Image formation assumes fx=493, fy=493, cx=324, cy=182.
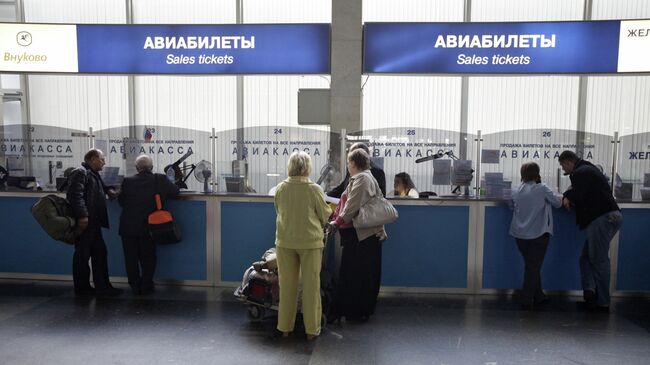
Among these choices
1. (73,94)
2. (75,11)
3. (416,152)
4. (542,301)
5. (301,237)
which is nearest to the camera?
(301,237)

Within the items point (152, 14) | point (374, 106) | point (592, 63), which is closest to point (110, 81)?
point (152, 14)

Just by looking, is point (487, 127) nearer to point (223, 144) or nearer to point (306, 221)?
point (223, 144)

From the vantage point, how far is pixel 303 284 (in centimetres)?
398

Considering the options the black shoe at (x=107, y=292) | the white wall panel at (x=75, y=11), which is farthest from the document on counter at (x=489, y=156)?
the white wall panel at (x=75, y=11)

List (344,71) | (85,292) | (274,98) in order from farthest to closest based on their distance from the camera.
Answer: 1. (274,98)
2. (344,71)
3. (85,292)

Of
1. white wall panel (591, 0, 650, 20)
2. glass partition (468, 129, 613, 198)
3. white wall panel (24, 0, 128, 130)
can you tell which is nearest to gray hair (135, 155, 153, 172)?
glass partition (468, 129, 613, 198)

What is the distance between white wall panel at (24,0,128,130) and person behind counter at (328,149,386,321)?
5.95m

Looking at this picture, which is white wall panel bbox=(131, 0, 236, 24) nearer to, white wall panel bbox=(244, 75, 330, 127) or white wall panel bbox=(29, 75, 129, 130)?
white wall panel bbox=(244, 75, 330, 127)

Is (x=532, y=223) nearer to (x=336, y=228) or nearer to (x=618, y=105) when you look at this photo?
(x=336, y=228)

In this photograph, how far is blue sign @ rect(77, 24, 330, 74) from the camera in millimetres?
5590

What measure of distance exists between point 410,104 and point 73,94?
6.03 metres

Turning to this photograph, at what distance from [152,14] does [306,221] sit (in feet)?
20.4

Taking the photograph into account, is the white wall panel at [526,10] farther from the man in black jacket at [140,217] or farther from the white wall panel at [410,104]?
the man in black jacket at [140,217]

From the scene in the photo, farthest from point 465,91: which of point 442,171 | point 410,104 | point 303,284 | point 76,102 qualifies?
point 76,102
